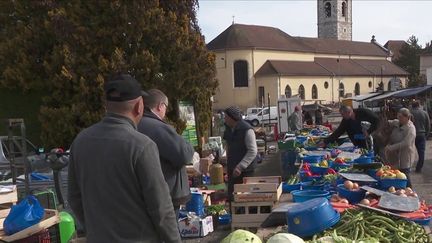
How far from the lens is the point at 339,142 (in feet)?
34.0

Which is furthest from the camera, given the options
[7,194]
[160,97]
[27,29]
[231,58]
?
[231,58]

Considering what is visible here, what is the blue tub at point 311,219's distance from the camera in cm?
346

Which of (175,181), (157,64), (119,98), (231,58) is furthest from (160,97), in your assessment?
(231,58)

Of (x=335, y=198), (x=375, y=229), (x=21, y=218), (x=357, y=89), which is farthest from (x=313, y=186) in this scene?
(x=357, y=89)

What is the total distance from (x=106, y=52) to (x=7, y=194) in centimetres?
753

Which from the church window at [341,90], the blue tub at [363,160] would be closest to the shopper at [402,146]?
the blue tub at [363,160]

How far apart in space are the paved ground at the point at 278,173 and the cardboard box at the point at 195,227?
0.32 feet

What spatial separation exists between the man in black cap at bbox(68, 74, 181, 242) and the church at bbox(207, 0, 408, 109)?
49178 millimetres

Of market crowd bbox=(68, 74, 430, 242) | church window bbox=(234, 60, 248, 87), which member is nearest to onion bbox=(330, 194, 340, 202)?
market crowd bbox=(68, 74, 430, 242)

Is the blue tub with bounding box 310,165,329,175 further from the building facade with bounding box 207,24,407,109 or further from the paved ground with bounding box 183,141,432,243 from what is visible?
the building facade with bounding box 207,24,407,109

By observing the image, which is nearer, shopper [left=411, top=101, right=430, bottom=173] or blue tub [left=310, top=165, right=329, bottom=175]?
blue tub [left=310, top=165, right=329, bottom=175]

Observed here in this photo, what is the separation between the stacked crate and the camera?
19.9 feet

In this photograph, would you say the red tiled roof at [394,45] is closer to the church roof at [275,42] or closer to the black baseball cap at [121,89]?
the church roof at [275,42]

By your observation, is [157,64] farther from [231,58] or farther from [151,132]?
[231,58]
